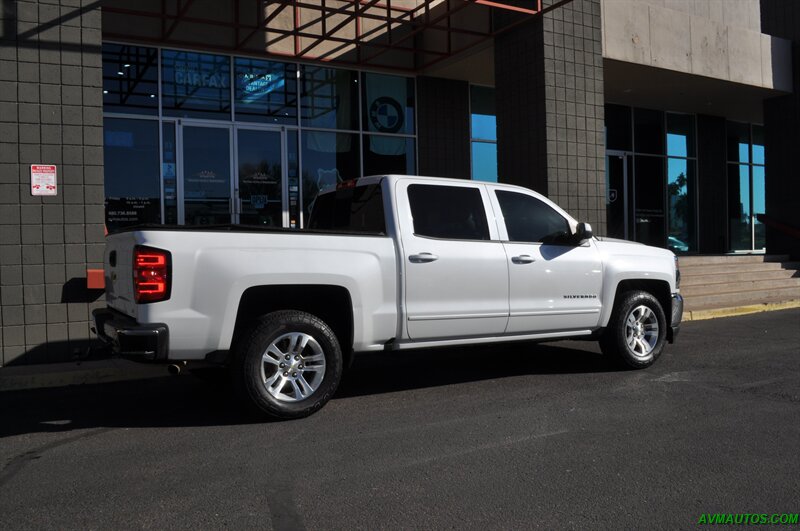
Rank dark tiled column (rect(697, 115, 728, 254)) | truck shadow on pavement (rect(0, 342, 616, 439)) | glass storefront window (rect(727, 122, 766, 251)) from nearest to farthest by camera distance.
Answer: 1. truck shadow on pavement (rect(0, 342, 616, 439))
2. dark tiled column (rect(697, 115, 728, 254))
3. glass storefront window (rect(727, 122, 766, 251))

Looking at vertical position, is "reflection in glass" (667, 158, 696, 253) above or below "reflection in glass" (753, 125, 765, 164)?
below

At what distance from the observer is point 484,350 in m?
8.84

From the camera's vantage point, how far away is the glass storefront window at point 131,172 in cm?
1157

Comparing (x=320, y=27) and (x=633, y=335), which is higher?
(x=320, y=27)

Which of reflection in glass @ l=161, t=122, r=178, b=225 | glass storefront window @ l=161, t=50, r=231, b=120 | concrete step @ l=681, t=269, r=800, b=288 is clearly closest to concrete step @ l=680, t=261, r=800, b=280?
concrete step @ l=681, t=269, r=800, b=288

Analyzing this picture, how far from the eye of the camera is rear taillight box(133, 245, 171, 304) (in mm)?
4922

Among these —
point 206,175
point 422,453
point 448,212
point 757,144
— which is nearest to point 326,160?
point 206,175

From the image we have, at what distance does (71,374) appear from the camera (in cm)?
715

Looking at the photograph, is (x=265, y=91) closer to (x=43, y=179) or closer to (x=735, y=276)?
(x=43, y=179)

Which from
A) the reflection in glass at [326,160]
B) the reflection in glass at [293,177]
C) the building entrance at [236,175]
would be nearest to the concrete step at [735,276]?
the reflection in glass at [326,160]

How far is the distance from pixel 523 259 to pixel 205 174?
7.59 metres

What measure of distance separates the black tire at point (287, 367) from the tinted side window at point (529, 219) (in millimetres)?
2203

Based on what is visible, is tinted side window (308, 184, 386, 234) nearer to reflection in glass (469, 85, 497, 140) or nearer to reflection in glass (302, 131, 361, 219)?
reflection in glass (302, 131, 361, 219)

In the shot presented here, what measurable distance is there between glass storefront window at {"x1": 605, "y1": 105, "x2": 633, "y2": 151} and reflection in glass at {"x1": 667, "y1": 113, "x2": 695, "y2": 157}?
1.52m
